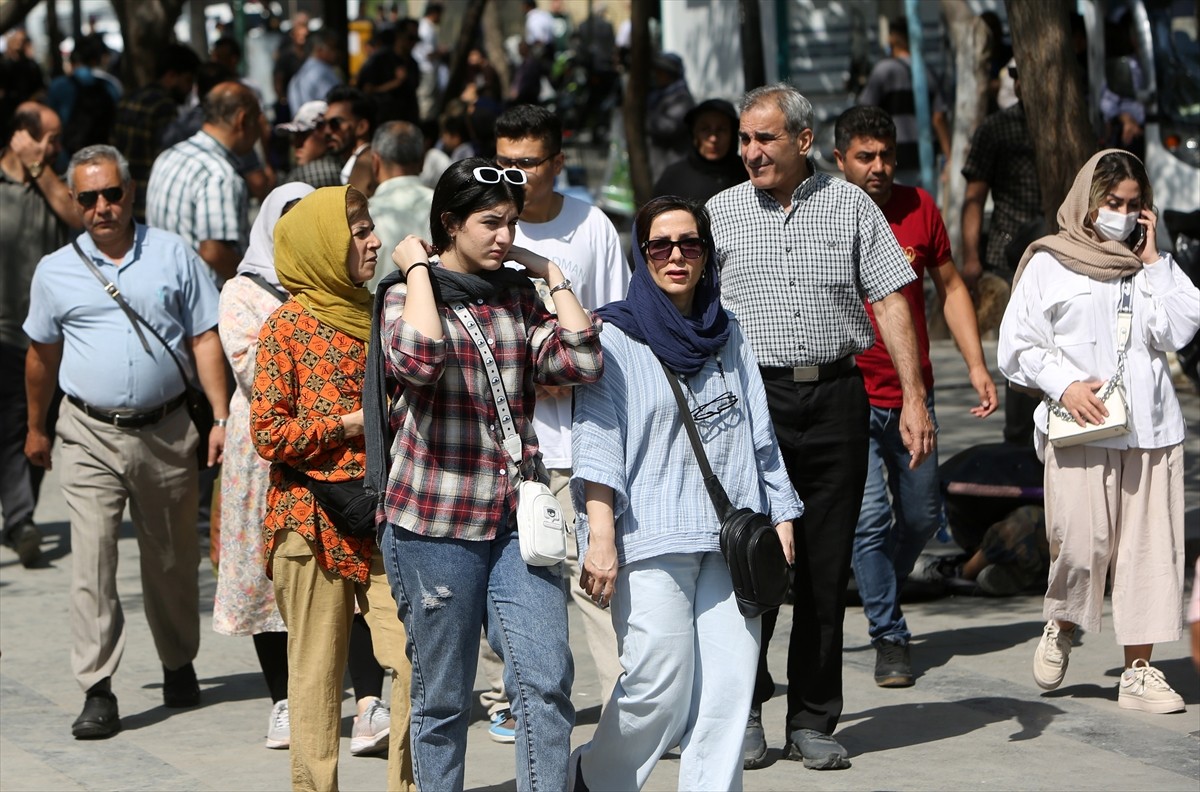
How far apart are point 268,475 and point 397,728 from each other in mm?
1033

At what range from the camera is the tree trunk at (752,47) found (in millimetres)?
13859

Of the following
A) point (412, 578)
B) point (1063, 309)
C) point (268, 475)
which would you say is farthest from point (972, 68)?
point (412, 578)

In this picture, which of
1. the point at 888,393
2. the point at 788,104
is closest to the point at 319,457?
the point at 788,104

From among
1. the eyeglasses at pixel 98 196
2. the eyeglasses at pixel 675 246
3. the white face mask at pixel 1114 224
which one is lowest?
the eyeglasses at pixel 675 246

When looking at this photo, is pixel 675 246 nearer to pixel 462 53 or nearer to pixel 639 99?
pixel 639 99

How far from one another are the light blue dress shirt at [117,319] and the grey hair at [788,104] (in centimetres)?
217

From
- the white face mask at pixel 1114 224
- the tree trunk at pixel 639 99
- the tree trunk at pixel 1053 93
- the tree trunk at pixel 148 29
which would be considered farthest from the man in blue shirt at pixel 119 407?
the tree trunk at pixel 639 99

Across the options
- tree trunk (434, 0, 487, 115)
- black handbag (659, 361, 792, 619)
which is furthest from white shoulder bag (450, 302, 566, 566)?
tree trunk (434, 0, 487, 115)

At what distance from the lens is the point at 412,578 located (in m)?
4.70

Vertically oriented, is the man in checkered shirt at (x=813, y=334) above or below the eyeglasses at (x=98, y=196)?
below

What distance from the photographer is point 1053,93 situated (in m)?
8.19

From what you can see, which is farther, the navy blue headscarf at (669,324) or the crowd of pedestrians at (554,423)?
the navy blue headscarf at (669,324)

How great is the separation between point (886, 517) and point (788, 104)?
5.53ft

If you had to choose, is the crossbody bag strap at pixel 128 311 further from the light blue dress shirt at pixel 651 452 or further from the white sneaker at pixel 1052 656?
the white sneaker at pixel 1052 656
